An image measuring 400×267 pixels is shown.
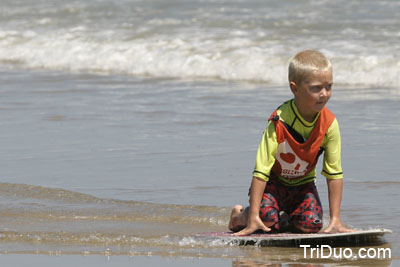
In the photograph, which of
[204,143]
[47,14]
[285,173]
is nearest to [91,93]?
[204,143]

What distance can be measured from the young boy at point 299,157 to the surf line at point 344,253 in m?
0.11

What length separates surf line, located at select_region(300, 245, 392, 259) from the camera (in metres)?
4.37

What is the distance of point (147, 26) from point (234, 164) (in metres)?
8.85

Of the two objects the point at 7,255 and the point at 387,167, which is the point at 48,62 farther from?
the point at 7,255

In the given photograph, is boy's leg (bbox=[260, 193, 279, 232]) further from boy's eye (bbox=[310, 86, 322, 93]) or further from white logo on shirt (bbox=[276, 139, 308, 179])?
boy's eye (bbox=[310, 86, 322, 93])

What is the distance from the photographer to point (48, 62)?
1327 cm

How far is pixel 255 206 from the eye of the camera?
4562 millimetres

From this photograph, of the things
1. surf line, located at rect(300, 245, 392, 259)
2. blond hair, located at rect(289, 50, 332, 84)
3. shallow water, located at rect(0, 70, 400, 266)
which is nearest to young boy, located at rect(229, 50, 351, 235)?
blond hair, located at rect(289, 50, 332, 84)

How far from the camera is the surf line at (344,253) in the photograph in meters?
4.37

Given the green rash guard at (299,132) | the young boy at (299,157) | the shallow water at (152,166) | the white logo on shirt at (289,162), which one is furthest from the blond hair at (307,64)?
the shallow water at (152,166)

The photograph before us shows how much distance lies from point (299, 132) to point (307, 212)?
0.45 meters

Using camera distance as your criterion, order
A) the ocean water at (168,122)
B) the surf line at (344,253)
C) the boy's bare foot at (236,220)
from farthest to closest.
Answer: the ocean water at (168,122) < the boy's bare foot at (236,220) < the surf line at (344,253)

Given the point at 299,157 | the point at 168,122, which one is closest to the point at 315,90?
the point at 299,157

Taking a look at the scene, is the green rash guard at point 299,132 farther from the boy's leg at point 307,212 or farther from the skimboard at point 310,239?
the skimboard at point 310,239
